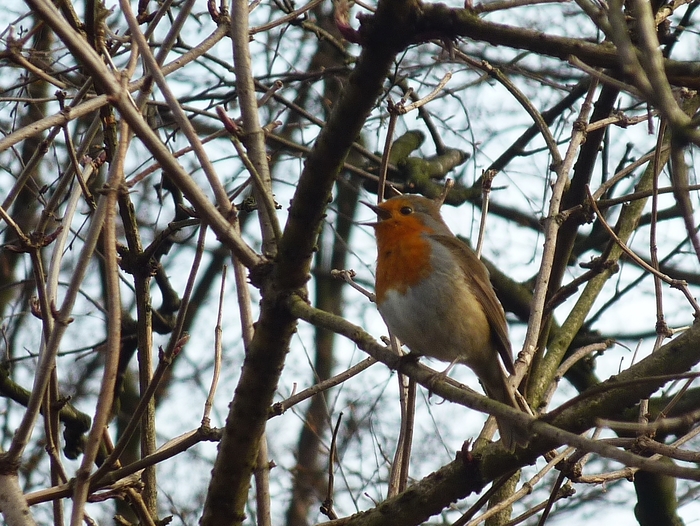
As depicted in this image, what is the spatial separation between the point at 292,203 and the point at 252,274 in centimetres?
29

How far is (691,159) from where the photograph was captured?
5.44m

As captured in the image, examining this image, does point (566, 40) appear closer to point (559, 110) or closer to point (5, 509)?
point (5, 509)

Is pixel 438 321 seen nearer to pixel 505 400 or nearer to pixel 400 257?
pixel 400 257

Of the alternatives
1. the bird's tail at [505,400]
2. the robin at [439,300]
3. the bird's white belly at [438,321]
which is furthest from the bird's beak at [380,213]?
the bird's tail at [505,400]

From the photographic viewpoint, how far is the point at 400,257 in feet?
13.1

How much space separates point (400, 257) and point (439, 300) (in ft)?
0.92

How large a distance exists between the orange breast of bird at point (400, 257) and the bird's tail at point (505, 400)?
1.98 ft

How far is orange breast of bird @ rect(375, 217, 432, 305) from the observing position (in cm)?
391

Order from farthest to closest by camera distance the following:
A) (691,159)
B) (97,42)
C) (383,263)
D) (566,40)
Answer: (691,159), (383,263), (97,42), (566,40)

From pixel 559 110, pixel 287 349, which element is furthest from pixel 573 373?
pixel 287 349

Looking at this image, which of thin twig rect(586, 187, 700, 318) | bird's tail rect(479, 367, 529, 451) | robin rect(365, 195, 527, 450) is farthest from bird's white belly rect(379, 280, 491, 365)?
Result: thin twig rect(586, 187, 700, 318)

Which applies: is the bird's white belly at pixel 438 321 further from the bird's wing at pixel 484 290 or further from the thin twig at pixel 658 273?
the thin twig at pixel 658 273

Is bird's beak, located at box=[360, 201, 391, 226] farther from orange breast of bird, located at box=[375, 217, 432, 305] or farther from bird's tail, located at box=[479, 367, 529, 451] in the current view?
bird's tail, located at box=[479, 367, 529, 451]

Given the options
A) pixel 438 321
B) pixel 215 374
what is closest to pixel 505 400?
pixel 438 321
